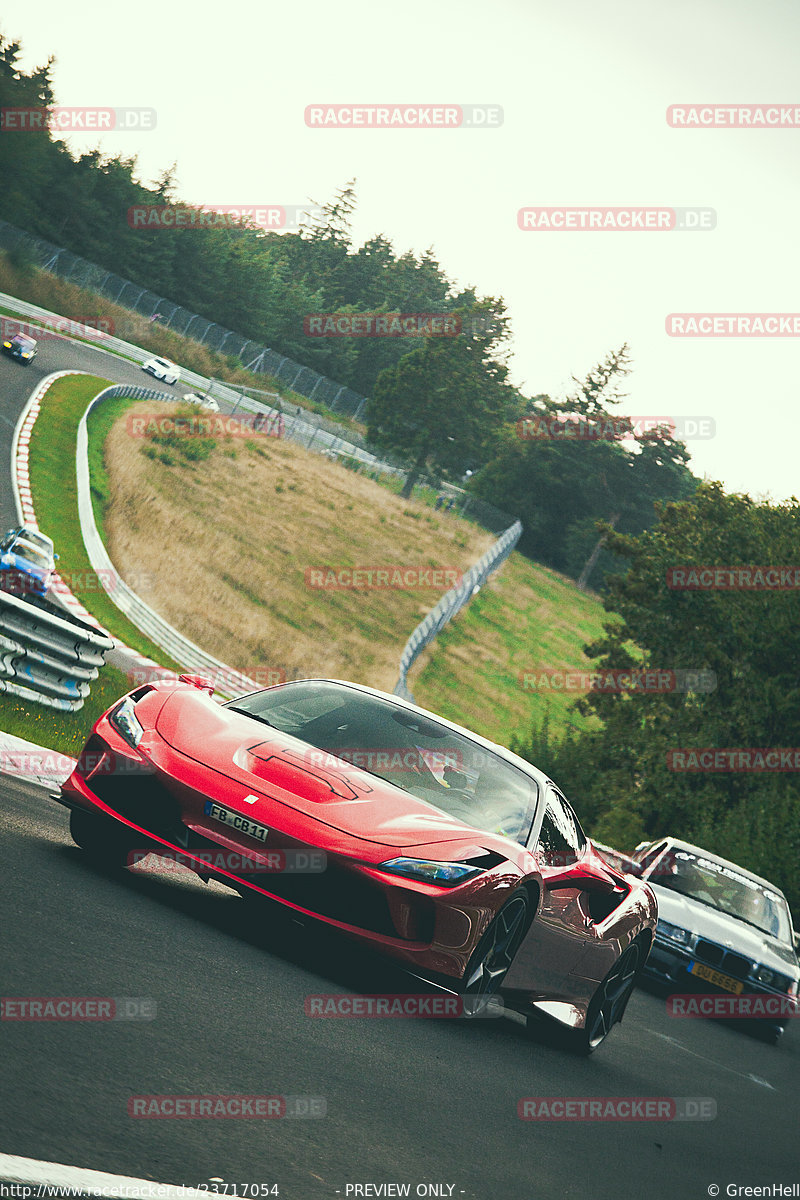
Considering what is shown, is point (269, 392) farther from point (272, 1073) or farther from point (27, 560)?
point (272, 1073)

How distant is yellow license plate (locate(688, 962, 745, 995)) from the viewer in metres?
11.8

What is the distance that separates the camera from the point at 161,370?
57594 mm

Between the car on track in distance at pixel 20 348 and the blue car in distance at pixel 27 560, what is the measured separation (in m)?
23.5

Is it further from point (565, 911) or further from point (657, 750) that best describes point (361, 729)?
point (657, 750)

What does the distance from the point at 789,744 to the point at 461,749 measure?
22.7 meters

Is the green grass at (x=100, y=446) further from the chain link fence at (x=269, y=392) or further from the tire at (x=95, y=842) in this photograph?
the tire at (x=95, y=842)

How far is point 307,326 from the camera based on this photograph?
3907 inches

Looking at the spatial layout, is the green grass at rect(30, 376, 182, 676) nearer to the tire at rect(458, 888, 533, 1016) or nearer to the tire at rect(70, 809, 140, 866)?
the tire at rect(70, 809, 140, 866)

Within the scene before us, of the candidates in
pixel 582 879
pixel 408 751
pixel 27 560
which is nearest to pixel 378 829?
pixel 408 751

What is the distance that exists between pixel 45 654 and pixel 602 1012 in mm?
5854

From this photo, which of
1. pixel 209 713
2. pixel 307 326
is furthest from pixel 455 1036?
pixel 307 326

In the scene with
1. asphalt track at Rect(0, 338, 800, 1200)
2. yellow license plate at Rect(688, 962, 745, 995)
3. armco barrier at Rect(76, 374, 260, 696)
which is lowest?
armco barrier at Rect(76, 374, 260, 696)

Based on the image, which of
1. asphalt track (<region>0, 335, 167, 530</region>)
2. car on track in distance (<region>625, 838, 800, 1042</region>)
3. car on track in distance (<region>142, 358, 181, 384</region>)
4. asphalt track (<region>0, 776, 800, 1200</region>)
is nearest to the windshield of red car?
asphalt track (<region>0, 776, 800, 1200</region>)

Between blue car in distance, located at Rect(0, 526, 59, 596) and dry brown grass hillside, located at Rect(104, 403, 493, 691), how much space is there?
27.1 ft
